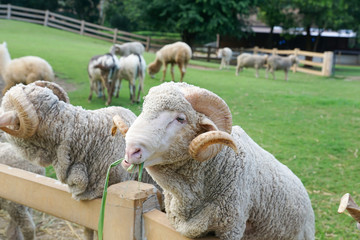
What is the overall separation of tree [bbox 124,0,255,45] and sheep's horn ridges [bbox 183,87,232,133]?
2657cm

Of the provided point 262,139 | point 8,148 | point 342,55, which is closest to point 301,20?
point 342,55

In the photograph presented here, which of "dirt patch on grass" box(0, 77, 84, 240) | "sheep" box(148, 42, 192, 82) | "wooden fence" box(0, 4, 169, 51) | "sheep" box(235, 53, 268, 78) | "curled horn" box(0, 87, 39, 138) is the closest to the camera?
"curled horn" box(0, 87, 39, 138)

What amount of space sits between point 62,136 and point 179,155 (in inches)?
40.0

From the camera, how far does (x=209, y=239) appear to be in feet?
6.01

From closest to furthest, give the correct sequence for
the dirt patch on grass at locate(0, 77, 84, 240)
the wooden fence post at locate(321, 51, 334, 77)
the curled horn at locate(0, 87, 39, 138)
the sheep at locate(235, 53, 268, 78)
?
1. the curled horn at locate(0, 87, 39, 138)
2. the dirt patch on grass at locate(0, 77, 84, 240)
3. the sheep at locate(235, 53, 268, 78)
4. the wooden fence post at locate(321, 51, 334, 77)

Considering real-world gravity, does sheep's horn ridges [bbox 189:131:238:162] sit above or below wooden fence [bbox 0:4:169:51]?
below

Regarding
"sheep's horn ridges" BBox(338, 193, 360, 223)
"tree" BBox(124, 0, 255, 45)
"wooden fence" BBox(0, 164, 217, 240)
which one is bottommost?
"wooden fence" BBox(0, 164, 217, 240)

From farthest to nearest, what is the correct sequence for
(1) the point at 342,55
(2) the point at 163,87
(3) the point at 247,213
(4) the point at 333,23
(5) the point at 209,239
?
(1) the point at 342,55 < (4) the point at 333,23 < (3) the point at 247,213 < (5) the point at 209,239 < (2) the point at 163,87

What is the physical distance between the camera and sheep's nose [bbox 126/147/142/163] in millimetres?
1467

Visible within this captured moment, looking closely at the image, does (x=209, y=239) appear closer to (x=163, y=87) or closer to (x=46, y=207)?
(x=163, y=87)

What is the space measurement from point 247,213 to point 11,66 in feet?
23.8

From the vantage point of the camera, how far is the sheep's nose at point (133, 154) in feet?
4.81

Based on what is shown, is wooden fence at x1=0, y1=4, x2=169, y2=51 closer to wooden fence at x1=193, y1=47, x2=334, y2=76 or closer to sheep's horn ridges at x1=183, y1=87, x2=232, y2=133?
wooden fence at x1=193, y1=47, x2=334, y2=76

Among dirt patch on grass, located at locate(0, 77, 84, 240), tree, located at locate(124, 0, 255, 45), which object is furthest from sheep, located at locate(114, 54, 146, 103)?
tree, located at locate(124, 0, 255, 45)
